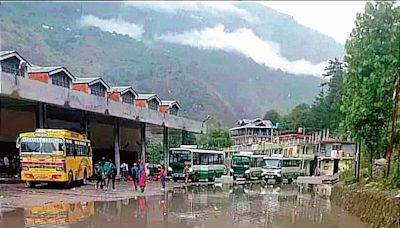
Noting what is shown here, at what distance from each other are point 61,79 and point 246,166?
1985cm

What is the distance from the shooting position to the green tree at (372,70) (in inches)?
838

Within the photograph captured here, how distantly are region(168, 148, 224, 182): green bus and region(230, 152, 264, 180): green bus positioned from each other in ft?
12.4

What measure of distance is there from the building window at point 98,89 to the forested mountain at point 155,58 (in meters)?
29.1

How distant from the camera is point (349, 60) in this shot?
2281cm

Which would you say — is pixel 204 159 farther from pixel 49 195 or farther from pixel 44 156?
pixel 49 195

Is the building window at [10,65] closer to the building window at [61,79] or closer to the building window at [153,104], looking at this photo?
the building window at [61,79]

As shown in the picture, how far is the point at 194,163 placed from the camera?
40.2 metres

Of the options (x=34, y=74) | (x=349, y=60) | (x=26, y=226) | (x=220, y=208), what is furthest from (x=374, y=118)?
(x=34, y=74)

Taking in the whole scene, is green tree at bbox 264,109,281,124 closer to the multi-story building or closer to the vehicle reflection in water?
the multi-story building

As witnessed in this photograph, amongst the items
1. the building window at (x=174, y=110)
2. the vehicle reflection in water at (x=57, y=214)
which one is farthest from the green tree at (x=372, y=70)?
the building window at (x=174, y=110)

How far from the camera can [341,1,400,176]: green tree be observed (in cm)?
2128

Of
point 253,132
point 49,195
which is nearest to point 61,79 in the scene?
point 49,195

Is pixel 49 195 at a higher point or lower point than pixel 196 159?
lower

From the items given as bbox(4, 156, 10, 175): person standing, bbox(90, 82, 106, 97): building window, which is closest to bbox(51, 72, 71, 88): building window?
bbox(90, 82, 106, 97): building window
